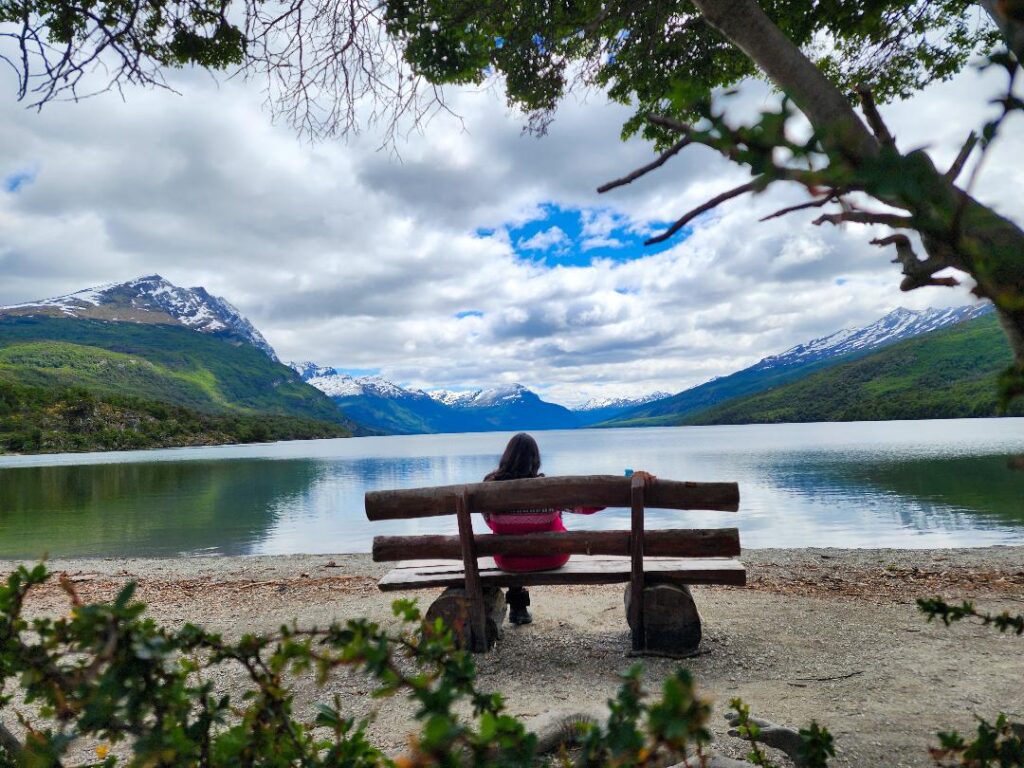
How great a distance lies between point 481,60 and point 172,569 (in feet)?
46.2

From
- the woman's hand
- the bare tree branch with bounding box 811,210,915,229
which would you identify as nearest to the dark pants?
the woman's hand

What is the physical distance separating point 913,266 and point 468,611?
5588 millimetres

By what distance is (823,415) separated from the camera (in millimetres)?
198125

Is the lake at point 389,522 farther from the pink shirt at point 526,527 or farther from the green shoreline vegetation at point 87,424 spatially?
the green shoreline vegetation at point 87,424

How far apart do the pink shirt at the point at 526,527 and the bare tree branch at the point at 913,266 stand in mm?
5087

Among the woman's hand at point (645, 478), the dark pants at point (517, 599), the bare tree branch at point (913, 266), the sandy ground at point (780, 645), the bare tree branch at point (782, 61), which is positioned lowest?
the sandy ground at point (780, 645)

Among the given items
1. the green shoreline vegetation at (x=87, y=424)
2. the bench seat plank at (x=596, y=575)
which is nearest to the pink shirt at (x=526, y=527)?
the bench seat plank at (x=596, y=575)

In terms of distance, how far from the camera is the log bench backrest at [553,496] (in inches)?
232

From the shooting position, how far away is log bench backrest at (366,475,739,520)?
5.89m

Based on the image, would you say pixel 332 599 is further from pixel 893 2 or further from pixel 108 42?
pixel 893 2

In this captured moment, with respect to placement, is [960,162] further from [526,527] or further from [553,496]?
[526,527]

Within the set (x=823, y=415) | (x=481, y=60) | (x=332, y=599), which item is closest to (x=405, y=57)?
(x=481, y=60)

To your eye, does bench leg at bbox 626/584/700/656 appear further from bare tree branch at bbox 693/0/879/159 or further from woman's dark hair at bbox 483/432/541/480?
bare tree branch at bbox 693/0/879/159

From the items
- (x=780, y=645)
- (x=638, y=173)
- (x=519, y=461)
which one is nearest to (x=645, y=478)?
(x=519, y=461)
